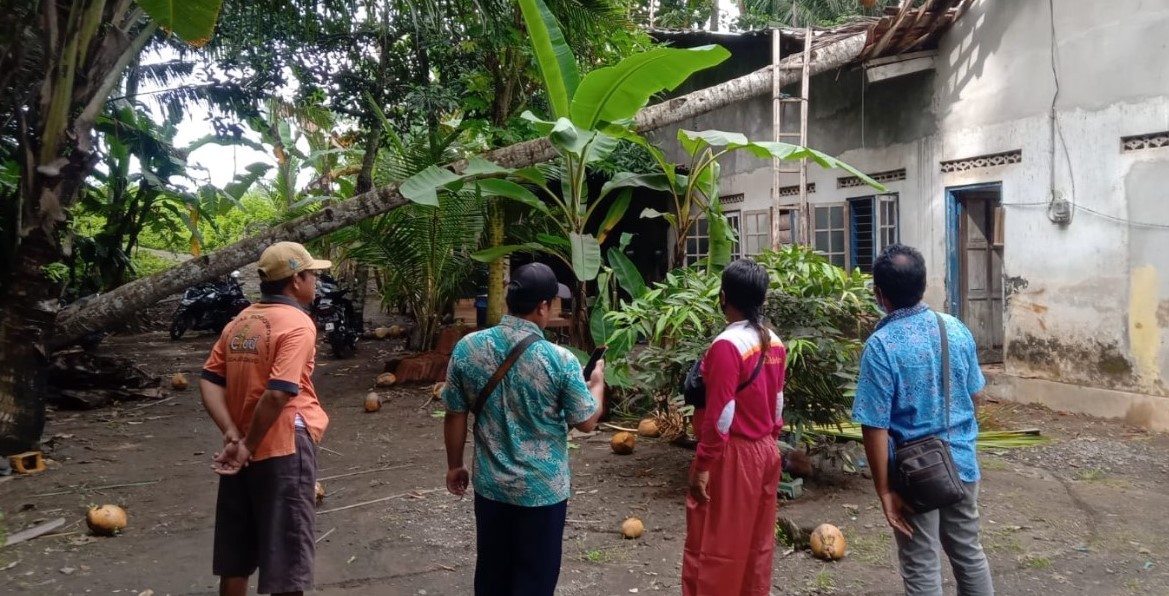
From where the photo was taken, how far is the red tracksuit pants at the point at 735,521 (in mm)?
2873

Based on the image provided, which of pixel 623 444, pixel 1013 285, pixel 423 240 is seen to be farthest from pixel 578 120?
pixel 1013 285

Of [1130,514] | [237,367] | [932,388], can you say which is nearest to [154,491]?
[237,367]

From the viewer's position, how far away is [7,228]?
24.7 ft

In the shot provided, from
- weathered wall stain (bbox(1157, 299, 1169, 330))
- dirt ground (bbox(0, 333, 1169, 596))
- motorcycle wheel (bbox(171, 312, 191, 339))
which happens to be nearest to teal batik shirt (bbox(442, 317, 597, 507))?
dirt ground (bbox(0, 333, 1169, 596))

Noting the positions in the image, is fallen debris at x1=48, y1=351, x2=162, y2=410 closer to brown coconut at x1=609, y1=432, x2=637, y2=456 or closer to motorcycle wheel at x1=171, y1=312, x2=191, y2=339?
motorcycle wheel at x1=171, y1=312, x2=191, y2=339

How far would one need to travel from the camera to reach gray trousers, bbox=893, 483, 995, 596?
2598 mm

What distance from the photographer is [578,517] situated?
4.79 m

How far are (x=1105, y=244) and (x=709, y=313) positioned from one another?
4.36m

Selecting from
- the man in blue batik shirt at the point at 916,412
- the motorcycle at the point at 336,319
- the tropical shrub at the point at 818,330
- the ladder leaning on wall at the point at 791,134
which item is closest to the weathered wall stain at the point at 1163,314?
the ladder leaning on wall at the point at 791,134

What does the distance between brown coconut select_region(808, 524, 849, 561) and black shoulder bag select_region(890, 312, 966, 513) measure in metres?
1.51

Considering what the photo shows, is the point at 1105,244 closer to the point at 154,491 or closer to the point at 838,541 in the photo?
the point at 838,541

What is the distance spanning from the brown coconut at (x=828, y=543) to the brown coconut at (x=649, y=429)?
7.82 ft

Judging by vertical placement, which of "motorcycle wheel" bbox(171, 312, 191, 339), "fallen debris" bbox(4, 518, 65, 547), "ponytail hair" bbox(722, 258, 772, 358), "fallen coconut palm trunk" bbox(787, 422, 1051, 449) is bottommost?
"fallen debris" bbox(4, 518, 65, 547)

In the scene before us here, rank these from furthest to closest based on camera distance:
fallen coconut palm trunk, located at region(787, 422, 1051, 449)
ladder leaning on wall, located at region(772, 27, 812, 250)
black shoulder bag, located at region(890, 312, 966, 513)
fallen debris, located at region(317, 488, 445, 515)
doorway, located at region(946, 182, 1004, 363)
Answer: ladder leaning on wall, located at region(772, 27, 812, 250) < doorway, located at region(946, 182, 1004, 363) < fallen debris, located at region(317, 488, 445, 515) < fallen coconut palm trunk, located at region(787, 422, 1051, 449) < black shoulder bag, located at region(890, 312, 966, 513)
